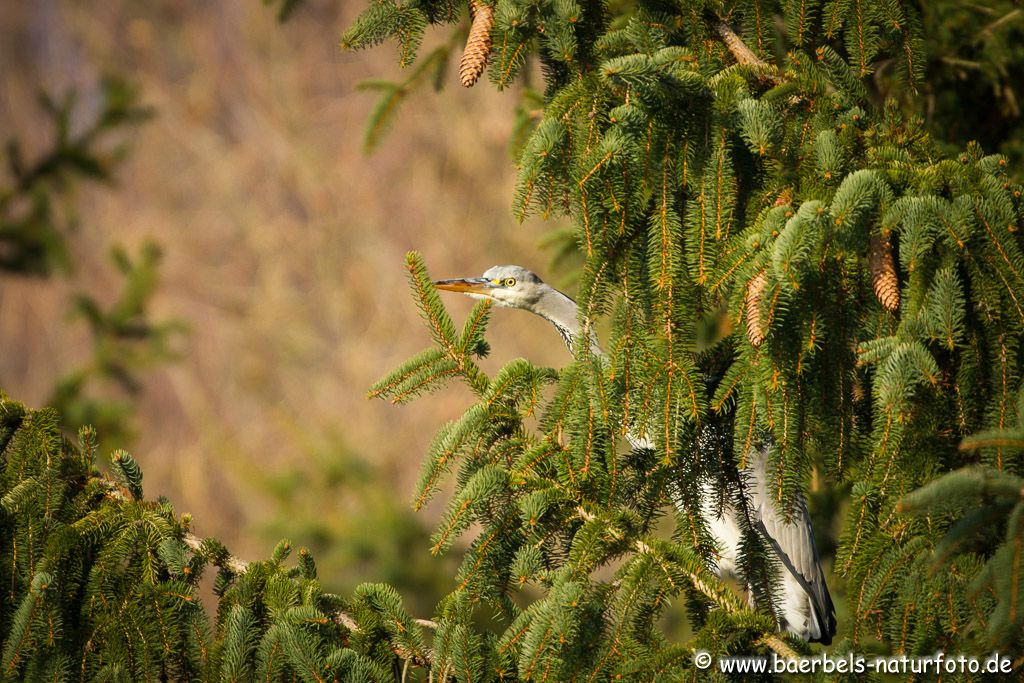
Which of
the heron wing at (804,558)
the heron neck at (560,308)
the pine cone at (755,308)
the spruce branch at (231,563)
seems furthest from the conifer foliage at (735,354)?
the heron neck at (560,308)

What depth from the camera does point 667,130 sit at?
2.28 meters

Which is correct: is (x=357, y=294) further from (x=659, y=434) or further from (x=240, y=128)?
(x=659, y=434)

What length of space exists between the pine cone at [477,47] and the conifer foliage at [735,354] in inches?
1.4

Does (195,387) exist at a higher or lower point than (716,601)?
higher

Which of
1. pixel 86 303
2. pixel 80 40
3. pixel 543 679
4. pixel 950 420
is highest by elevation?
pixel 80 40

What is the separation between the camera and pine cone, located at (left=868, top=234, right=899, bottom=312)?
2.13m

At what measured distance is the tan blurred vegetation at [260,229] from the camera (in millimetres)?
10039

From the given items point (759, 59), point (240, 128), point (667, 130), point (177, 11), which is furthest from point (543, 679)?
point (177, 11)

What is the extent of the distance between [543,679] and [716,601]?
16.5 inches

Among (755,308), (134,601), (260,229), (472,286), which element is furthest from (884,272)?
(260,229)

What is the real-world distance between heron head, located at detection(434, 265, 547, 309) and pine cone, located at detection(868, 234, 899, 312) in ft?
6.27

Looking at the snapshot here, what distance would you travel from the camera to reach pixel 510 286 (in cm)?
398

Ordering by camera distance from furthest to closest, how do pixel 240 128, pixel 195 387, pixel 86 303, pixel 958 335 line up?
pixel 240 128 → pixel 195 387 → pixel 86 303 → pixel 958 335

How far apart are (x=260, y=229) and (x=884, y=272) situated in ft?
33.3
